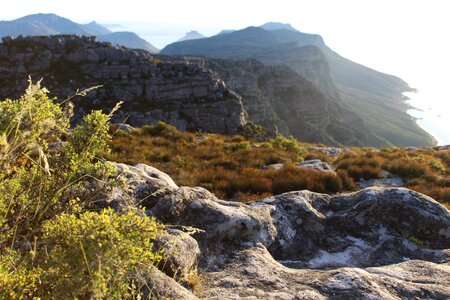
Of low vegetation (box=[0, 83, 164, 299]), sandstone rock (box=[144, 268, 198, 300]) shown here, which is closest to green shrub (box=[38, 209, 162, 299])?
low vegetation (box=[0, 83, 164, 299])

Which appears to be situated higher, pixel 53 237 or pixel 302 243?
pixel 53 237

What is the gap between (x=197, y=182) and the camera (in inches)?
501

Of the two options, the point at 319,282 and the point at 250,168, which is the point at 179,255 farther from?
the point at 250,168

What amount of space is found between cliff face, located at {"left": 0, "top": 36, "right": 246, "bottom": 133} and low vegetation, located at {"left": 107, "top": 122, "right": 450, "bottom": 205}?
4669cm

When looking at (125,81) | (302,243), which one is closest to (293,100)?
(125,81)

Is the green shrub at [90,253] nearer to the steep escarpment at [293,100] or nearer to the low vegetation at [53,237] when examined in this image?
the low vegetation at [53,237]

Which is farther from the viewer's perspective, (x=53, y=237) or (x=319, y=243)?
(x=319, y=243)

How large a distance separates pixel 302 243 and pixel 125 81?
76.0 m

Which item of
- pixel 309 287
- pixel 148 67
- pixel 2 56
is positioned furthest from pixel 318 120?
pixel 309 287

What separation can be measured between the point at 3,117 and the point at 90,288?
138cm

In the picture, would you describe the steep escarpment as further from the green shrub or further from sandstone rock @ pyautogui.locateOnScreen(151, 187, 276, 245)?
the green shrub

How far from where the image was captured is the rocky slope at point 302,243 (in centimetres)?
427

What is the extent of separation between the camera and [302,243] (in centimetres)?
655

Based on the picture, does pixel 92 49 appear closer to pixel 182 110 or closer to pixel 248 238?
pixel 182 110
